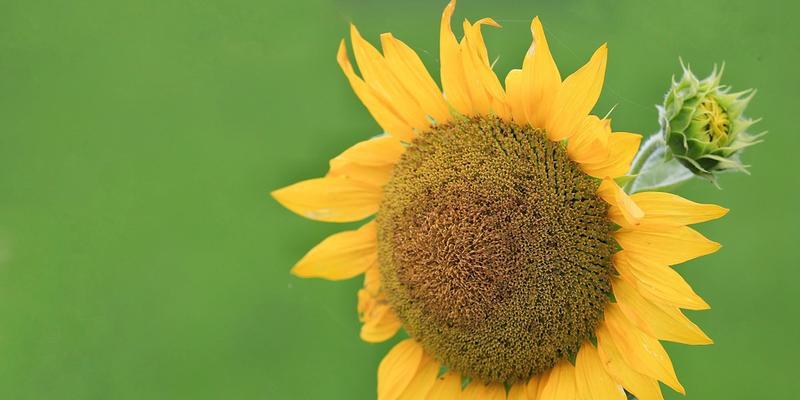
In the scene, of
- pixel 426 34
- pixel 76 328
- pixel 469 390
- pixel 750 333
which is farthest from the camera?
pixel 76 328

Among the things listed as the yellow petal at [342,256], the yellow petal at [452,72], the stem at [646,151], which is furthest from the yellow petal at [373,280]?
the stem at [646,151]

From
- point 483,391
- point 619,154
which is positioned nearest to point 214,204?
point 483,391

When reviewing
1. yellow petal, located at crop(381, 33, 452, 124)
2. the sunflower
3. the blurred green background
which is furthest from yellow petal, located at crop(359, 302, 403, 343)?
the blurred green background

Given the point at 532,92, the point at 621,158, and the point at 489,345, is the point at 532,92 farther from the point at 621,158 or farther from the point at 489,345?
the point at 489,345

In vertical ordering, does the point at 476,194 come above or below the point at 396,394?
above

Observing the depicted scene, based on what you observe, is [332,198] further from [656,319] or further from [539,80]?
[656,319]

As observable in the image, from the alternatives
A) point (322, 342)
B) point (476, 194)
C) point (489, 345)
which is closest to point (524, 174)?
point (476, 194)
